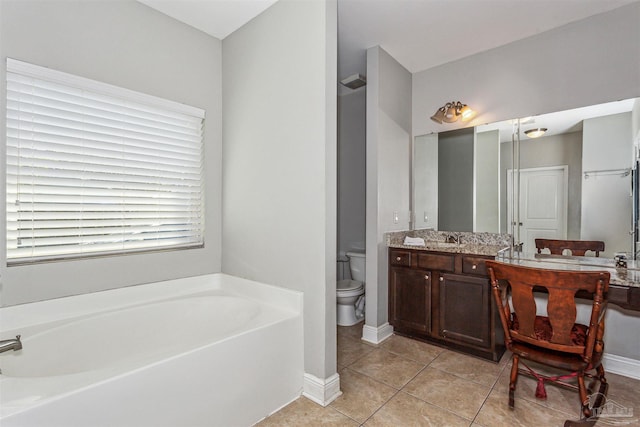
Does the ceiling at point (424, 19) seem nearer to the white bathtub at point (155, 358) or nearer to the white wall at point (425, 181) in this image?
the white wall at point (425, 181)

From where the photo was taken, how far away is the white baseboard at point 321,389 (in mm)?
1921

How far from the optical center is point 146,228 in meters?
2.30

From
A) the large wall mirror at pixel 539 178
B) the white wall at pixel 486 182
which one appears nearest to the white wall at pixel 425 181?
the large wall mirror at pixel 539 178

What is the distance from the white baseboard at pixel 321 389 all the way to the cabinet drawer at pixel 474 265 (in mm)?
1344

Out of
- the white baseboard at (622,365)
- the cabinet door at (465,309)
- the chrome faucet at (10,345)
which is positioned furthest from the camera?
the cabinet door at (465,309)

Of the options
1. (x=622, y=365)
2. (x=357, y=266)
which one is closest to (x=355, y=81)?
(x=357, y=266)

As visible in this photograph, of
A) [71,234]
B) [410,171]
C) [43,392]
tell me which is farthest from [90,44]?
[410,171]

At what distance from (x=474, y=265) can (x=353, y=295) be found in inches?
47.4

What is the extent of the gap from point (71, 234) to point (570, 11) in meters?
3.76

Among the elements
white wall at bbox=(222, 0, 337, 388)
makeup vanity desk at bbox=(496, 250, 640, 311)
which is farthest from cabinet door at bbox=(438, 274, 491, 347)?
white wall at bbox=(222, 0, 337, 388)

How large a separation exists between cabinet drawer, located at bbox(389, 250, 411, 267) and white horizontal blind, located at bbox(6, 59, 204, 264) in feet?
5.71

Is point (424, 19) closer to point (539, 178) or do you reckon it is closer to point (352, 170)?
point (539, 178)

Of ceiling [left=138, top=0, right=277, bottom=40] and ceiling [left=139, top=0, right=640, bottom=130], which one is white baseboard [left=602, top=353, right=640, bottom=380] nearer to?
ceiling [left=139, top=0, right=640, bottom=130]

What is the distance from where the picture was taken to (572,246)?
96.7 inches
